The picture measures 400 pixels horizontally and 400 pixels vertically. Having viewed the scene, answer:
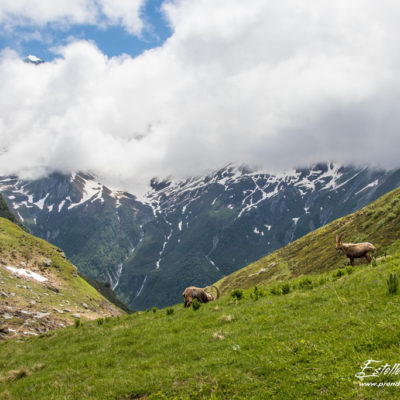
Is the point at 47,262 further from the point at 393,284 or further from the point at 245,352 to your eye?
the point at 393,284

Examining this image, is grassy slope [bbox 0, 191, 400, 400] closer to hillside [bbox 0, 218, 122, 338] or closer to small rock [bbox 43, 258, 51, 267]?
hillside [bbox 0, 218, 122, 338]

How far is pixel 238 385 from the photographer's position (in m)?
10.7

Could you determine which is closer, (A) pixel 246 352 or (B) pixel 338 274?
(A) pixel 246 352

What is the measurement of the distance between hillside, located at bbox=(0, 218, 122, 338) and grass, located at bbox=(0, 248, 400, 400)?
2068cm

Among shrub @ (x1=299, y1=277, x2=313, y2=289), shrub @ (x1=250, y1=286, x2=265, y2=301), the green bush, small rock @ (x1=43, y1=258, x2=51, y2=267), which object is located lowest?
shrub @ (x1=250, y1=286, x2=265, y2=301)

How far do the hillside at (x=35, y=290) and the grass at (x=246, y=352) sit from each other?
20.7 meters

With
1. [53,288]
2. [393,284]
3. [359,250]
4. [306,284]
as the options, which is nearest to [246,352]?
[393,284]

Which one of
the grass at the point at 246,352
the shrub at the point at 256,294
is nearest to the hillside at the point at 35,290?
the grass at the point at 246,352

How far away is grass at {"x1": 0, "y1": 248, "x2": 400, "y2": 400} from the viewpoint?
403 inches

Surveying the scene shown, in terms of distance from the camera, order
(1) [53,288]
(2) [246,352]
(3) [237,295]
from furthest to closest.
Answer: (1) [53,288], (3) [237,295], (2) [246,352]

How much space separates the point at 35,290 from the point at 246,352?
5150 cm

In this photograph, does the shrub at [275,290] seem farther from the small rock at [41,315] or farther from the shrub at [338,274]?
the small rock at [41,315]

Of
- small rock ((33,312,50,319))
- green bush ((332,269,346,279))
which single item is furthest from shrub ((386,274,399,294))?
small rock ((33,312,50,319))

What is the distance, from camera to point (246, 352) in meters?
12.8
